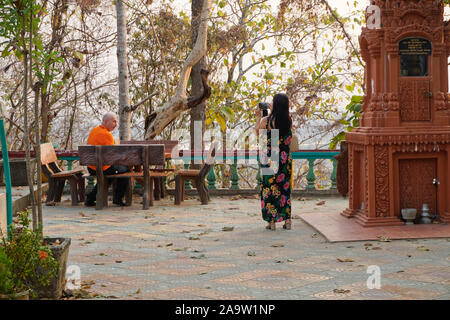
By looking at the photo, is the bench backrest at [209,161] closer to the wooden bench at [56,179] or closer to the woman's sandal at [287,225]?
the wooden bench at [56,179]

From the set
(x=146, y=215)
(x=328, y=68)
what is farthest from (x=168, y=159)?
(x=328, y=68)

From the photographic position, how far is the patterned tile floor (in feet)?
15.8

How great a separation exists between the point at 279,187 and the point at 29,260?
433cm

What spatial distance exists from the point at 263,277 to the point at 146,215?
4.50m

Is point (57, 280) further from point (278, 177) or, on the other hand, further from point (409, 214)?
point (409, 214)

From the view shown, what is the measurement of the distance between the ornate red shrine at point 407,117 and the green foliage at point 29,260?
455 centimetres

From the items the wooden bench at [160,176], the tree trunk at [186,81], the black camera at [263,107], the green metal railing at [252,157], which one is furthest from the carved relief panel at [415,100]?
the tree trunk at [186,81]

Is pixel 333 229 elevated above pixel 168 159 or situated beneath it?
situated beneath

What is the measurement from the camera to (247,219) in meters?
9.06

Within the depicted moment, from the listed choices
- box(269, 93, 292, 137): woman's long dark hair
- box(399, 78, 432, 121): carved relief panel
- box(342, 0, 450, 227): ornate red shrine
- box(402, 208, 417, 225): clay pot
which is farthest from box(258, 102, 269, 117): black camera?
box(402, 208, 417, 225): clay pot

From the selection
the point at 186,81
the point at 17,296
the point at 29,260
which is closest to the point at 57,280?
the point at 29,260

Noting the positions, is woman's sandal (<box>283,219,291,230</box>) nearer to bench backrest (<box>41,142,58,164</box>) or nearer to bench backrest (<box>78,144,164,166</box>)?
bench backrest (<box>78,144,164,166</box>)

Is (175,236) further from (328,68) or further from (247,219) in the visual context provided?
(328,68)
